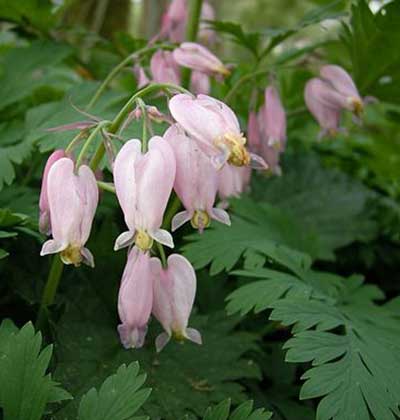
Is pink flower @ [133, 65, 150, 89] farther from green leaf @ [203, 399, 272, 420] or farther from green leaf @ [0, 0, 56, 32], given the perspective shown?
green leaf @ [203, 399, 272, 420]

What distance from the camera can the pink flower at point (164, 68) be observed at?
68.2 inches

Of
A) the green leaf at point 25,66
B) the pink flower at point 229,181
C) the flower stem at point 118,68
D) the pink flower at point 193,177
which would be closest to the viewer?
the pink flower at point 193,177

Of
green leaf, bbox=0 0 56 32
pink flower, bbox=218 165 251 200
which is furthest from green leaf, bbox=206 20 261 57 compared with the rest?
green leaf, bbox=0 0 56 32

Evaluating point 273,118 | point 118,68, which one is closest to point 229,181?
point 273,118

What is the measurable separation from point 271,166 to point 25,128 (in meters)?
0.71

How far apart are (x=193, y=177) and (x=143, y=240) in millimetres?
154

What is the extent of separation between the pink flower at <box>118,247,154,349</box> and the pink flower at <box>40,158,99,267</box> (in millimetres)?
84

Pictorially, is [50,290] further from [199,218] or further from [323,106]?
[323,106]

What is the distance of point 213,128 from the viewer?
1096 millimetres

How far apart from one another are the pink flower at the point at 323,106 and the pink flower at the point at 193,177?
80 cm

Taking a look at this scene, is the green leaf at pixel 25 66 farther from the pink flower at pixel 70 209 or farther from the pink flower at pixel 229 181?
the pink flower at pixel 70 209

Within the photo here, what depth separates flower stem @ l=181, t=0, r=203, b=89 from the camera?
78.4 inches

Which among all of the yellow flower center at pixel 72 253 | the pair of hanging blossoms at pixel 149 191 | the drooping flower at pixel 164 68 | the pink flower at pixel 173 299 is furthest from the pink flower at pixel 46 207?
the drooping flower at pixel 164 68

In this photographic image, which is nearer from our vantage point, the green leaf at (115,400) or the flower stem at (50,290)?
the green leaf at (115,400)
